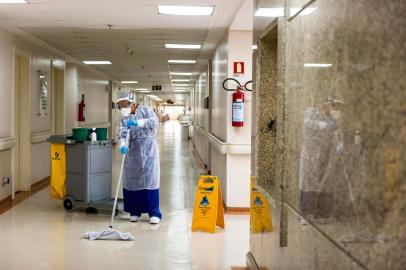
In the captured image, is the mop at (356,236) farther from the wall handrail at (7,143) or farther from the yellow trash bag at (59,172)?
the wall handrail at (7,143)

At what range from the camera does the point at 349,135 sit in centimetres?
148

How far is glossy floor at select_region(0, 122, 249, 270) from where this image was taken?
13.5 ft

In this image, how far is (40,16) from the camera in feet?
19.6

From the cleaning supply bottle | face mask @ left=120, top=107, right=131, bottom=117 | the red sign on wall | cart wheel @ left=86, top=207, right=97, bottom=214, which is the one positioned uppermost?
the red sign on wall

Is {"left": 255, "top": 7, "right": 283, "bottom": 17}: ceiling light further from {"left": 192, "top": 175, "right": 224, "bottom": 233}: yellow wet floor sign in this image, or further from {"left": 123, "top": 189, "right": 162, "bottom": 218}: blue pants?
{"left": 123, "top": 189, "right": 162, "bottom": 218}: blue pants

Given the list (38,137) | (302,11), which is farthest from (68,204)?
(302,11)

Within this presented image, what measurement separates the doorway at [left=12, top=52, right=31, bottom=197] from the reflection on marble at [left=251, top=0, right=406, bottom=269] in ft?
20.7

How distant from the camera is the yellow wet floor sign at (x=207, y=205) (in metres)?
5.18

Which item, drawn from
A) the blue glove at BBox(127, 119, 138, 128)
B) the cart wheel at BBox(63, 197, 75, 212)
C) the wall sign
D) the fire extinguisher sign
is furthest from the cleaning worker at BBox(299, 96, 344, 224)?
the wall sign

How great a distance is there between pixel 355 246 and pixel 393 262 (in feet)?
0.82

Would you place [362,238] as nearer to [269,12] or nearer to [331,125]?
[331,125]

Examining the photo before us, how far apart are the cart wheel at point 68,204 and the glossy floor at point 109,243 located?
9 centimetres

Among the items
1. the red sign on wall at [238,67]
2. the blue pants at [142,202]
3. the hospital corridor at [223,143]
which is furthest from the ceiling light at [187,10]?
the blue pants at [142,202]

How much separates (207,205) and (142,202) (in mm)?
927
